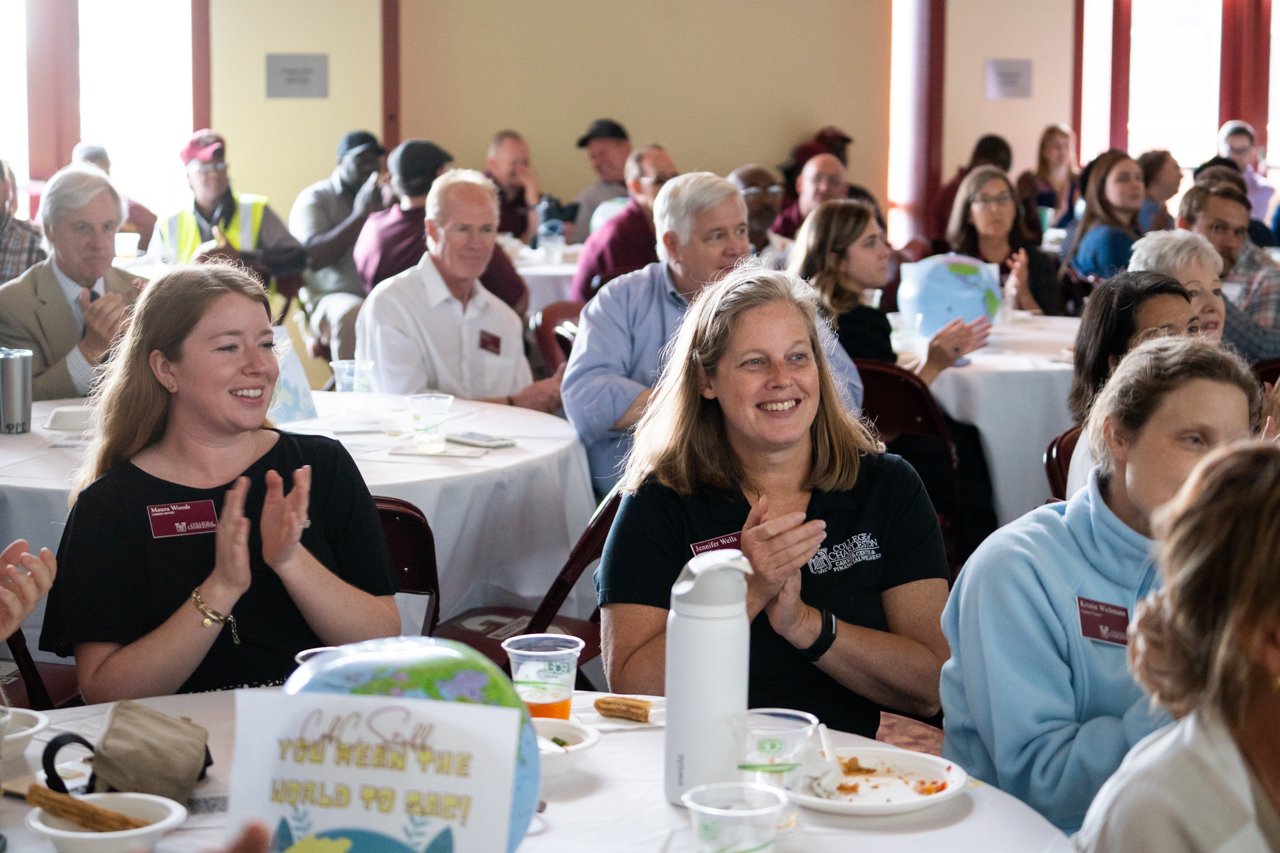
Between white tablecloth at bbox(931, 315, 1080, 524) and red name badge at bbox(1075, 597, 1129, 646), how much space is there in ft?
9.85

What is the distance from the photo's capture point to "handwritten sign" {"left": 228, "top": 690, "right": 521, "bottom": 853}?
117cm

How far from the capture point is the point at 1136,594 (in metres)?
1.94

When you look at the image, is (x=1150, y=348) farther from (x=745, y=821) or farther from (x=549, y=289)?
(x=549, y=289)

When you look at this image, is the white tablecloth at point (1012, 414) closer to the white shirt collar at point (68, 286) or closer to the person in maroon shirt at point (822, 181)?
the white shirt collar at point (68, 286)

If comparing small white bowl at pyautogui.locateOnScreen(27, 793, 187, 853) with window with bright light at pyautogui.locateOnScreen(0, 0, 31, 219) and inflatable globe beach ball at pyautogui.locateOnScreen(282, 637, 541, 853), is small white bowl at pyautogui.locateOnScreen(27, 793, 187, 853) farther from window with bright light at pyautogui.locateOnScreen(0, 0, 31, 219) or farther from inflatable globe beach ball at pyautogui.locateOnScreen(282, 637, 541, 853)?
window with bright light at pyautogui.locateOnScreen(0, 0, 31, 219)

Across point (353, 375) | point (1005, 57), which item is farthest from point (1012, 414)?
point (1005, 57)

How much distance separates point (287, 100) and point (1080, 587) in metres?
8.33

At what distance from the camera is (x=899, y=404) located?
14.7 feet

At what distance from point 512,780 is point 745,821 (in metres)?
0.24

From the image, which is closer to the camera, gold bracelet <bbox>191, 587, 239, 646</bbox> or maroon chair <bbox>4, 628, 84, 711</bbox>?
gold bracelet <bbox>191, 587, 239, 646</bbox>

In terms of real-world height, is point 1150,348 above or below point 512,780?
above

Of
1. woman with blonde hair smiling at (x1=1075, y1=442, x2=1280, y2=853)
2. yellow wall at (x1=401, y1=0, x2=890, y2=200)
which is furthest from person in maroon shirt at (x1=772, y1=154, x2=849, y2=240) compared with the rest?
woman with blonde hair smiling at (x1=1075, y1=442, x2=1280, y2=853)

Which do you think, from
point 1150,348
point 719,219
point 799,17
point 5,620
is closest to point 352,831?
point 5,620

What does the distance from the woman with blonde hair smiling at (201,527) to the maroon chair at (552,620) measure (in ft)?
1.69
